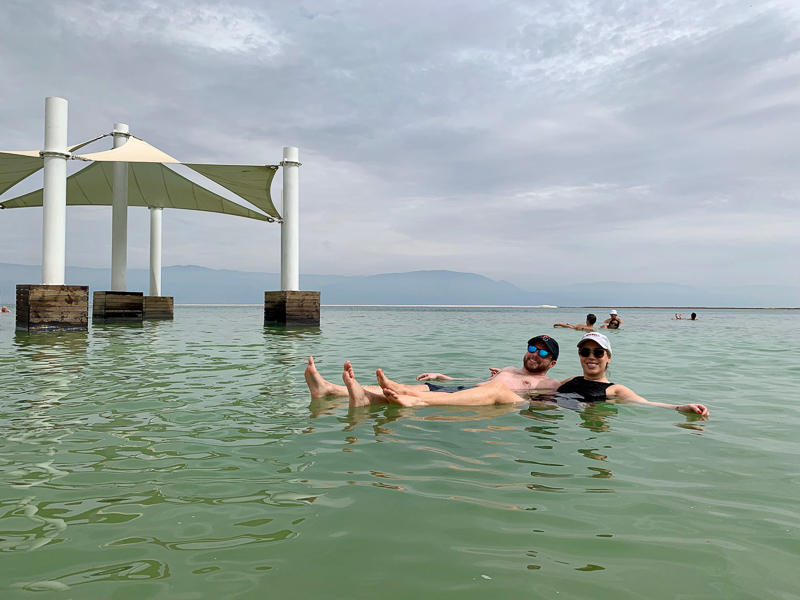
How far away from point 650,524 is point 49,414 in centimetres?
463

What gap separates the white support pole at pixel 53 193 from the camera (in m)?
14.3

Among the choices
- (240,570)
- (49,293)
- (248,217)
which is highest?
(248,217)

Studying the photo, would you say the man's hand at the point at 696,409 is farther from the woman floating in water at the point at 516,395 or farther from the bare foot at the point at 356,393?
the bare foot at the point at 356,393

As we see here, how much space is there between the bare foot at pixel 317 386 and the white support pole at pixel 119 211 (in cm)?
1639

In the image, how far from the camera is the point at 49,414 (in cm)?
456

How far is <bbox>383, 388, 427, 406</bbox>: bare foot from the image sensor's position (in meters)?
4.59

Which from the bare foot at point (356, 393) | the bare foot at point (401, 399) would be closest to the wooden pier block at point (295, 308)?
the bare foot at point (356, 393)

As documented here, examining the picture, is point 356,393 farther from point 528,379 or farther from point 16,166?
point 16,166

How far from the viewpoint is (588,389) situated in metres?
5.42

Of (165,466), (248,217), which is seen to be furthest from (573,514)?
(248,217)

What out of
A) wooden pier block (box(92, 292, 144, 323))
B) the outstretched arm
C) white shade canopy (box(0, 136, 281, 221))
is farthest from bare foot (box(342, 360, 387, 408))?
wooden pier block (box(92, 292, 144, 323))

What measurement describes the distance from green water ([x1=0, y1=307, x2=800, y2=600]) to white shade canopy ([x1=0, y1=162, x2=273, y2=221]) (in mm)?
15103

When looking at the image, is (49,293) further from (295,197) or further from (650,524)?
(650,524)

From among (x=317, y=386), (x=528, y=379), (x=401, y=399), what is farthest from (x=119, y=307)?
(x=401, y=399)
